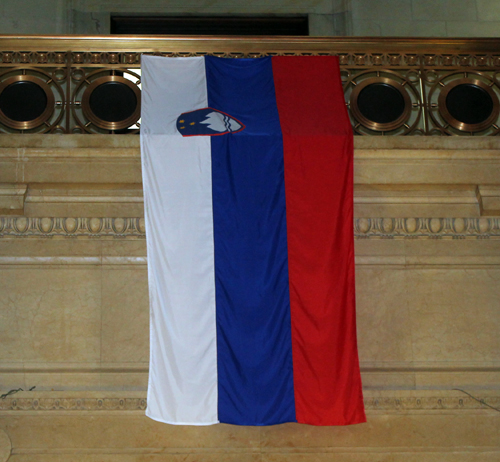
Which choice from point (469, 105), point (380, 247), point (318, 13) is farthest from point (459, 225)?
point (318, 13)

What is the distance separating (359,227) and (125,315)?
2.04 m

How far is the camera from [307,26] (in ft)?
24.7

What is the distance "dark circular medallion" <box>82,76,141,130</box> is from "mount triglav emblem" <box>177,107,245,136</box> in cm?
64

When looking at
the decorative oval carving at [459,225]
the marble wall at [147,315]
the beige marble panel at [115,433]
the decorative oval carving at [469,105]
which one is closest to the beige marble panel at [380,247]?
the marble wall at [147,315]

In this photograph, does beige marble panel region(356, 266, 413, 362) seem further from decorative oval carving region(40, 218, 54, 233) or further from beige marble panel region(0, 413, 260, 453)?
decorative oval carving region(40, 218, 54, 233)

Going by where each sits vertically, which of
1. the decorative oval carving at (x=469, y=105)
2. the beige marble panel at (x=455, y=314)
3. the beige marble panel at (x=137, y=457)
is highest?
the decorative oval carving at (x=469, y=105)

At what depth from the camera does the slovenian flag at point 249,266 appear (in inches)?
169

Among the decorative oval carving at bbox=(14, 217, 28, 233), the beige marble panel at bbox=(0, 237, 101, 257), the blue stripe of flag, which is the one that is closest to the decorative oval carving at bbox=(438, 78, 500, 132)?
the blue stripe of flag

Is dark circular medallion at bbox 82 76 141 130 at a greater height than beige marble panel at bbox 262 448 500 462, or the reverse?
dark circular medallion at bbox 82 76 141 130

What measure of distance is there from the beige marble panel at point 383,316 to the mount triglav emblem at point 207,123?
1567 millimetres

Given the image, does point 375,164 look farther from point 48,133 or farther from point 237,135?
point 48,133

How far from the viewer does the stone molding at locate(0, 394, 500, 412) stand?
4.57 meters

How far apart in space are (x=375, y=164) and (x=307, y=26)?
3209 mm

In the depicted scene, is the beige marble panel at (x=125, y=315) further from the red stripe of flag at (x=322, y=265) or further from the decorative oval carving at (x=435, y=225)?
the decorative oval carving at (x=435, y=225)
